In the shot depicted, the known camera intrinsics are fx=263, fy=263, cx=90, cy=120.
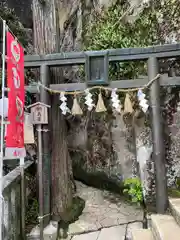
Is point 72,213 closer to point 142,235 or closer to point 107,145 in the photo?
point 142,235

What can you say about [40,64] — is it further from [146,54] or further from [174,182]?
[174,182]

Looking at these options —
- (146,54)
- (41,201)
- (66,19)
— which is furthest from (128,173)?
(66,19)

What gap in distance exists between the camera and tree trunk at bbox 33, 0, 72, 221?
504 cm

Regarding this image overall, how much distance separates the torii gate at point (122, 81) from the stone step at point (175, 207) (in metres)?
0.12

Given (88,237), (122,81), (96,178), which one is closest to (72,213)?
(88,237)

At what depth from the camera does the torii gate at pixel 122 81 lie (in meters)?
4.56

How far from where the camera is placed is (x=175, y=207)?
4105 millimetres

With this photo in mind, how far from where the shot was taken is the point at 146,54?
4680 mm

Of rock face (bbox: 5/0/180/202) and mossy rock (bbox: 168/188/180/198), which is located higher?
rock face (bbox: 5/0/180/202)

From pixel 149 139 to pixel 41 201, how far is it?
2.54 m

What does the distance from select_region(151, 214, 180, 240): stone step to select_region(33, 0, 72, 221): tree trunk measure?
1.78m

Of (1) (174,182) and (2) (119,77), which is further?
(2) (119,77)

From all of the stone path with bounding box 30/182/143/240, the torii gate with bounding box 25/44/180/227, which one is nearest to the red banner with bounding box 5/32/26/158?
the torii gate with bounding box 25/44/180/227

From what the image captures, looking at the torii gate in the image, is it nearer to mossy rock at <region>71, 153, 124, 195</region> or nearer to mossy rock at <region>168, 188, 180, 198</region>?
mossy rock at <region>168, 188, 180, 198</region>
